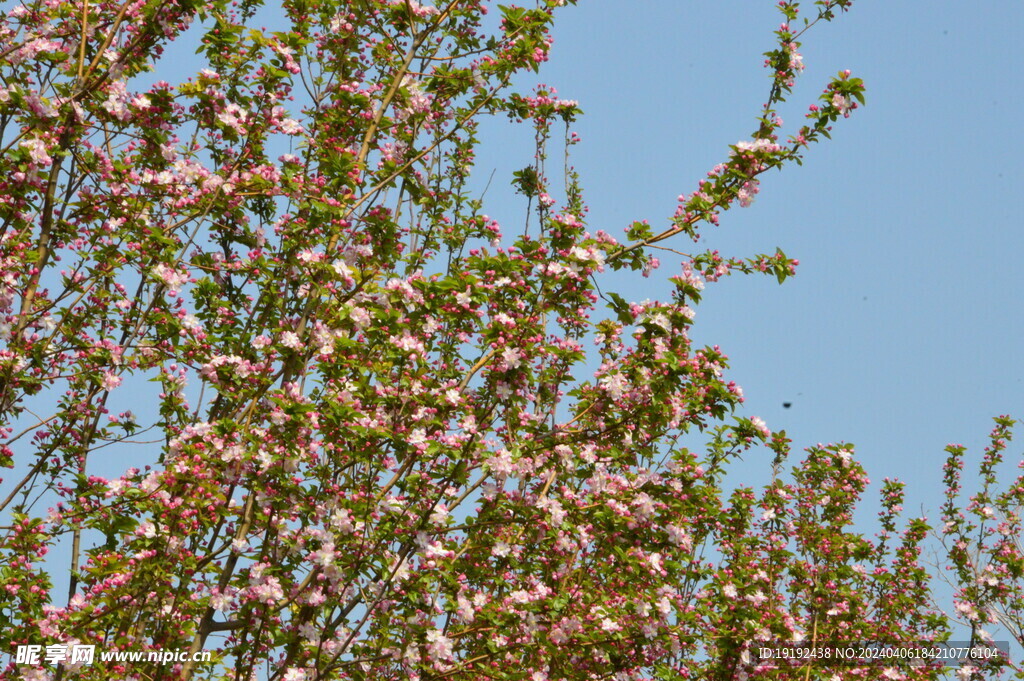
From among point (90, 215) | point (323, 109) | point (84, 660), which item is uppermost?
point (323, 109)

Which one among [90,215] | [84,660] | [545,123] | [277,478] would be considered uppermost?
[545,123]

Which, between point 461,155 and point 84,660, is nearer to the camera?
point 84,660

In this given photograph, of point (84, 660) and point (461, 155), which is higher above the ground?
point (461, 155)

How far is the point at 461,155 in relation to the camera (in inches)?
394

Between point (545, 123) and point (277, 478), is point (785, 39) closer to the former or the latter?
point (545, 123)

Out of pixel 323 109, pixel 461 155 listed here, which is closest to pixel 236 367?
pixel 323 109

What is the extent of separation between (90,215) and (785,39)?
5.48 metres

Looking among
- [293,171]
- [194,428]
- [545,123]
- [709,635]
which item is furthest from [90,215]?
[709,635]

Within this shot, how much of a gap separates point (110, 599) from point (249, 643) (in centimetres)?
100

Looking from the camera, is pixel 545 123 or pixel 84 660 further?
pixel 545 123

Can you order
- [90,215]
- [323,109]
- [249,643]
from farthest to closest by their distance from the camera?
[323,109], [90,215], [249,643]

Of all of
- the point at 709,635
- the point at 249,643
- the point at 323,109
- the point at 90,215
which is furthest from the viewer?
the point at 709,635

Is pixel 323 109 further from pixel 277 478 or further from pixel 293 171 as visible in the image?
pixel 277 478

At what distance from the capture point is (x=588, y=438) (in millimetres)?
7156
